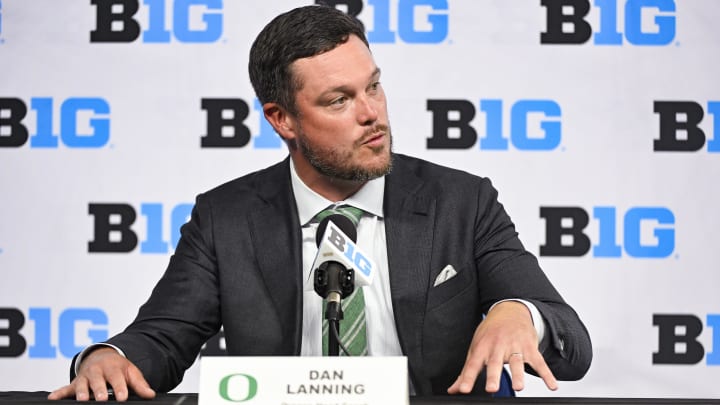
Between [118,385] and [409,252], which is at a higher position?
[409,252]

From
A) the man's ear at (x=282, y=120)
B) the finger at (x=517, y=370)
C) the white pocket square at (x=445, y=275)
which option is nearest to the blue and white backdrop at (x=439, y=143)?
the man's ear at (x=282, y=120)

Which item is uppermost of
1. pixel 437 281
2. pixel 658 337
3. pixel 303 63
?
pixel 303 63

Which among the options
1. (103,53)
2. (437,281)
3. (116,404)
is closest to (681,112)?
(437,281)

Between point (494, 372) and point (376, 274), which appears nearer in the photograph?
point (494, 372)

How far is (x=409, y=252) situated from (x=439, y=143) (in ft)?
3.67

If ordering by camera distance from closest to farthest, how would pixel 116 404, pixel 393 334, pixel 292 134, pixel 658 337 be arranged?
1. pixel 116 404
2. pixel 393 334
3. pixel 292 134
4. pixel 658 337

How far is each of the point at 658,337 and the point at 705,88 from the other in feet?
2.87

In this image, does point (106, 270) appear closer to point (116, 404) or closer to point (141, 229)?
point (141, 229)

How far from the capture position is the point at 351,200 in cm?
200

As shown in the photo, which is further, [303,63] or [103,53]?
[103,53]

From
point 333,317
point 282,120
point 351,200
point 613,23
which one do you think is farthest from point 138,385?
point 613,23

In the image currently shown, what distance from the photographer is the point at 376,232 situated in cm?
196

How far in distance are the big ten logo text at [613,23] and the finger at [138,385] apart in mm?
2017

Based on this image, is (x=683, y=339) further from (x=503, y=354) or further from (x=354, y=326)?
(x=503, y=354)
